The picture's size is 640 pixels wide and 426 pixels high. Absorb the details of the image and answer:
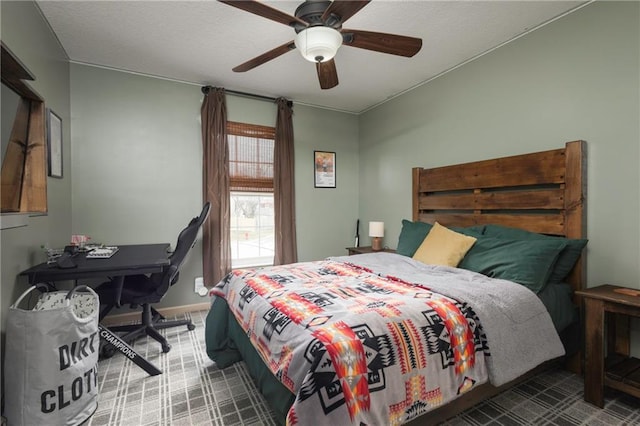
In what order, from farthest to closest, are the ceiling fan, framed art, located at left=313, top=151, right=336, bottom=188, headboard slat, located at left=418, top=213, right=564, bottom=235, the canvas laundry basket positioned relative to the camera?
1. framed art, located at left=313, top=151, right=336, bottom=188
2. headboard slat, located at left=418, top=213, right=564, bottom=235
3. the ceiling fan
4. the canvas laundry basket

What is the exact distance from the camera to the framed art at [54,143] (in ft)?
7.50

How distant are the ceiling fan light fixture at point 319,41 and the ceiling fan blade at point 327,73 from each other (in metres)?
0.25

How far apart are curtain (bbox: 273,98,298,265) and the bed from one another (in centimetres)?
126

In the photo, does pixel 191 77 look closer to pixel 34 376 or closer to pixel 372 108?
pixel 372 108

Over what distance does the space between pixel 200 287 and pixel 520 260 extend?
3.18 m

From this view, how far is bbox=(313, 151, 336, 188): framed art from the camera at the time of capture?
4.20 m

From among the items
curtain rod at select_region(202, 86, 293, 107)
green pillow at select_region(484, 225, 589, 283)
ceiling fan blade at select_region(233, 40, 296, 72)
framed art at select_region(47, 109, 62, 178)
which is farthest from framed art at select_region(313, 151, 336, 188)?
framed art at select_region(47, 109, 62, 178)

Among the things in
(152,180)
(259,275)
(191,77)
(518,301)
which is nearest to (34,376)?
(259,275)

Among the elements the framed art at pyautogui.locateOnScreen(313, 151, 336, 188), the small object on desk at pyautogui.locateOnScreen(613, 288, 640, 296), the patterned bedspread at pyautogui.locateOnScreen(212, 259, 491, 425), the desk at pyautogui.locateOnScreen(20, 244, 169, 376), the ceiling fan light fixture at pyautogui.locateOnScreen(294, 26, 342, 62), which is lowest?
the patterned bedspread at pyautogui.locateOnScreen(212, 259, 491, 425)

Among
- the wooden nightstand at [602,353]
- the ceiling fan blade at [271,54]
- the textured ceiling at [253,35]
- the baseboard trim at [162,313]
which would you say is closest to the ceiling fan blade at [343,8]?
the ceiling fan blade at [271,54]

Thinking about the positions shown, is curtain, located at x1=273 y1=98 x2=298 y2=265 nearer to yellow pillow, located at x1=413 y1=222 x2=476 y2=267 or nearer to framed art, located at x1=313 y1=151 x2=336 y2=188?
framed art, located at x1=313 y1=151 x2=336 y2=188

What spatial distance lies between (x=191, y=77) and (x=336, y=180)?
225 cm

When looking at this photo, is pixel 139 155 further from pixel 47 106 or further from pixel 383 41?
pixel 383 41

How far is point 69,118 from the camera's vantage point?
2859 mm
